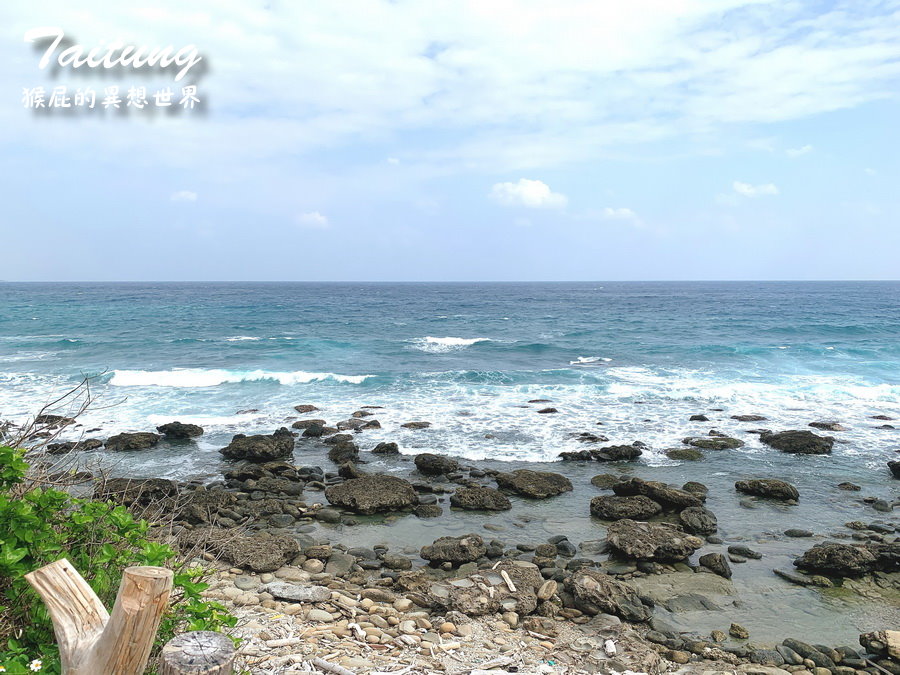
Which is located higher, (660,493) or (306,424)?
(660,493)

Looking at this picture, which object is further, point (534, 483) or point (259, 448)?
point (259, 448)

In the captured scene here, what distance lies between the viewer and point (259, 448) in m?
14.0

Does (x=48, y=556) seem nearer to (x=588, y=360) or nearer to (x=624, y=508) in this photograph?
(x=624, y=508)

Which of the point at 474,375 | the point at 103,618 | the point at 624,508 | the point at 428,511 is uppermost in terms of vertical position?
the point at 103,618

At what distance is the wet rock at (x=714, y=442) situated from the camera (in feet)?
49.3

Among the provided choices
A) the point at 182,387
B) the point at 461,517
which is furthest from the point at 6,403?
the point at 461,517

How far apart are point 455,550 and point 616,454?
668cm

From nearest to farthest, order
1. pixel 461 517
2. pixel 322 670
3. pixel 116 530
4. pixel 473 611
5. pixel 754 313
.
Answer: pixel 116 530 < pixel 322 670 < pixel 473 611 < pixel 461 517 < pixel 754 313

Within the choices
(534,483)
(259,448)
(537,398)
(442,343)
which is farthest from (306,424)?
(442,343)

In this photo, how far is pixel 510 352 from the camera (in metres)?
31.5

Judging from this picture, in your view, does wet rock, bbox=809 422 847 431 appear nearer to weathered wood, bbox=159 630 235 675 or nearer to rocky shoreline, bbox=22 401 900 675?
rocky shoreline, bbox=22 401 900 675

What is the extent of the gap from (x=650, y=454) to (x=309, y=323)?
36.6m

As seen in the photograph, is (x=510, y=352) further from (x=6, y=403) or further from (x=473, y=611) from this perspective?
(x=473, y=611)

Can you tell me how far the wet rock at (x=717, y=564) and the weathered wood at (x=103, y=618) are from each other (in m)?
7.98
